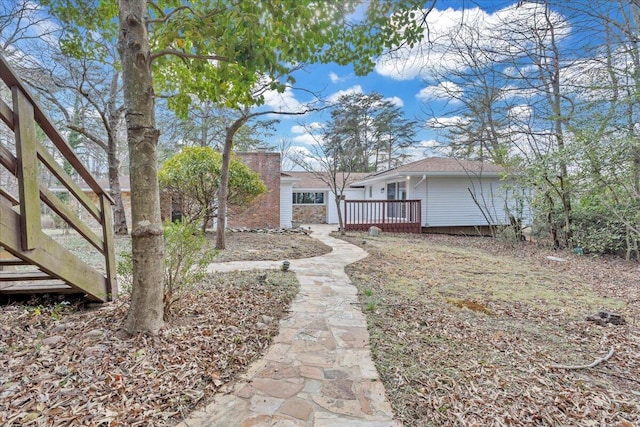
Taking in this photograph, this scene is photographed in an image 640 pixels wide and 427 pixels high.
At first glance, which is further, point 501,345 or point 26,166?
point 501,345

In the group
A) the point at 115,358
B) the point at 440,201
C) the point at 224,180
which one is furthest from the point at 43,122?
the point at 440,201

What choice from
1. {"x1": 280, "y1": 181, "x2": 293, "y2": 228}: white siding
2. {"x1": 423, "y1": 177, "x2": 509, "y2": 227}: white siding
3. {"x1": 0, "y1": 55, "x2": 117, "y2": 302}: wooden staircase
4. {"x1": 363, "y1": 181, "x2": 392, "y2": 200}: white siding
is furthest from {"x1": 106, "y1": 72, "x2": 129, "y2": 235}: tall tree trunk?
{"x1": 363, "y1": 181, "x2": 392, "y2": 200}: white siding

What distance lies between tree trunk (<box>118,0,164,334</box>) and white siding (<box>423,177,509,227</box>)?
12848 millimetres

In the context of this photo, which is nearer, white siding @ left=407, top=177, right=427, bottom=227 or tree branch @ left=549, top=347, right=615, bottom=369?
tree branch @ left=549, top=347, right=615, bottom=369

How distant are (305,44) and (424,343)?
302cm

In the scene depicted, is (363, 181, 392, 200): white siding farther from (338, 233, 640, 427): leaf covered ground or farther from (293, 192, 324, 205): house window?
(338, 233, 640, 427): leaf covered ground

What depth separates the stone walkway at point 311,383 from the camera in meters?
1.86

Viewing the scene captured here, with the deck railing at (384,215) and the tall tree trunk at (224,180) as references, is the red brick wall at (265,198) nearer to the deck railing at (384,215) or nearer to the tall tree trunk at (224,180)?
the deck railing at (384,215)

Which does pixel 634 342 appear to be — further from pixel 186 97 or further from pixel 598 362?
pixel 186 97

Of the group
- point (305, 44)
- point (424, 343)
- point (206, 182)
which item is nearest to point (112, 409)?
point (424, 343)

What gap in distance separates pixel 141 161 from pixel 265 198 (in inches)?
462

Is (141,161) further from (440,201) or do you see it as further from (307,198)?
(307,198)

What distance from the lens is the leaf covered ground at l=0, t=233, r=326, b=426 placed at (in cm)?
177

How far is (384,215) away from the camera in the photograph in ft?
45.6
